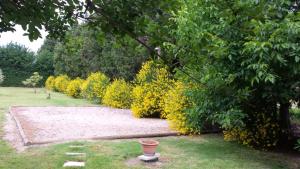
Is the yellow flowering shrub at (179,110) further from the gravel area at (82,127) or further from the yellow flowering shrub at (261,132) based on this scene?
the yellow flowering shrub at (261,132)

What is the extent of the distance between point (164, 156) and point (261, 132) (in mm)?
2493

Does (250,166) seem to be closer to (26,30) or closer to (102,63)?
(26,30)

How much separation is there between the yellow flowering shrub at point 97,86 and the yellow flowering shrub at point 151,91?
17.9 feet

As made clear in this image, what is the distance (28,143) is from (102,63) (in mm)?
11691

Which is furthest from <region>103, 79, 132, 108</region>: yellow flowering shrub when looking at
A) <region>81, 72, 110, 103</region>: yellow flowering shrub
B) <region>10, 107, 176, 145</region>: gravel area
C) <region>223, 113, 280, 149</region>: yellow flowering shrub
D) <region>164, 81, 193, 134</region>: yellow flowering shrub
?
<region>223, 113, 280, 149</region>: yellow flowering shrub

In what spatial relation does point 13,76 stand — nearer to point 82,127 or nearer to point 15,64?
point 15,64

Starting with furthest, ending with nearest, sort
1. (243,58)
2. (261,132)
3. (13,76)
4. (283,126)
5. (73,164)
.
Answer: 1. (13,76)
2. (283,126)
3. (261,132)
4. (243,58)
5. (73,164)

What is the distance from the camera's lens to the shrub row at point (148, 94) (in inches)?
394

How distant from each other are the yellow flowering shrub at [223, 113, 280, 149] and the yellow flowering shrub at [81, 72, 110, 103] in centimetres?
1147

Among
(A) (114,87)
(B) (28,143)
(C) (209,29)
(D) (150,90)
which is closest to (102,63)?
(A) (114,87)

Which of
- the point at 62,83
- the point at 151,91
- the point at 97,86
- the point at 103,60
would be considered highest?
the point at 103,60

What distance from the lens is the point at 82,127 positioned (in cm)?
1091

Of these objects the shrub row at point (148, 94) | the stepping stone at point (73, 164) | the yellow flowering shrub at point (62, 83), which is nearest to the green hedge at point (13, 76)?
the yellow flowering shrub at point (62, 83)

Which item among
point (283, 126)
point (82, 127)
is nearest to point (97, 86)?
point (82, 127)
